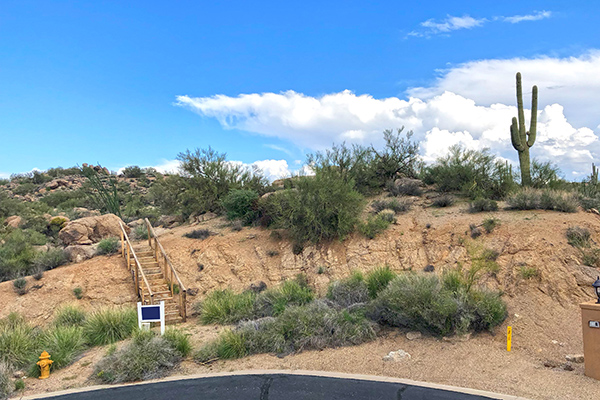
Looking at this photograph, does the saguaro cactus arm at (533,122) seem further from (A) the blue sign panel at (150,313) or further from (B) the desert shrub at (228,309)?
(A) the blue sign panel at (150,313)

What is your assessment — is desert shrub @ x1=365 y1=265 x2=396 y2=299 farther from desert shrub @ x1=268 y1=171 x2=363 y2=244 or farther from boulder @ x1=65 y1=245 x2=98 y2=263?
boulder @ x1=65 y1=245 x2=98 y2=263

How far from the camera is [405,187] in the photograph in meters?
20.9

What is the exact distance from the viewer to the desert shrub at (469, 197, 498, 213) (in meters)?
16.8

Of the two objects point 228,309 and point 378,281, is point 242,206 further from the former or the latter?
point 378,281

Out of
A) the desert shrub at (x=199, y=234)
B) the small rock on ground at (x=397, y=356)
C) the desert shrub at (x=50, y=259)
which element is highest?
the desert shrub at (x=199, y=234)

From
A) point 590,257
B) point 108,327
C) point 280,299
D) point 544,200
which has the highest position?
point 544,200

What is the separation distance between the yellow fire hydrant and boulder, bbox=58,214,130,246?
1327cm

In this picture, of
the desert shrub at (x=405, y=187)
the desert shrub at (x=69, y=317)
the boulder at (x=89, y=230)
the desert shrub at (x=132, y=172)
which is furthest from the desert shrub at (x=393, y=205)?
the desert shrub at (x=132, y=172)

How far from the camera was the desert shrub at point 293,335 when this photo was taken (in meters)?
10.1

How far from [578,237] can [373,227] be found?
7.01m

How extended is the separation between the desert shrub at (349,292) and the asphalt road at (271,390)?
13.2 ft

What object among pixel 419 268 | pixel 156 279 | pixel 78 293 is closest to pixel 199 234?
pixel 156 279

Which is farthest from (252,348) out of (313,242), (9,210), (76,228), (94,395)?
(9,210)

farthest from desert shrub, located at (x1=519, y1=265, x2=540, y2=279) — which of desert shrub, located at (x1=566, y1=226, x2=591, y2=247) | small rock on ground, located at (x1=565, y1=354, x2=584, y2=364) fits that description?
small rock on ground, located at (x1=565, y1=354, x2=584, y2=364)
